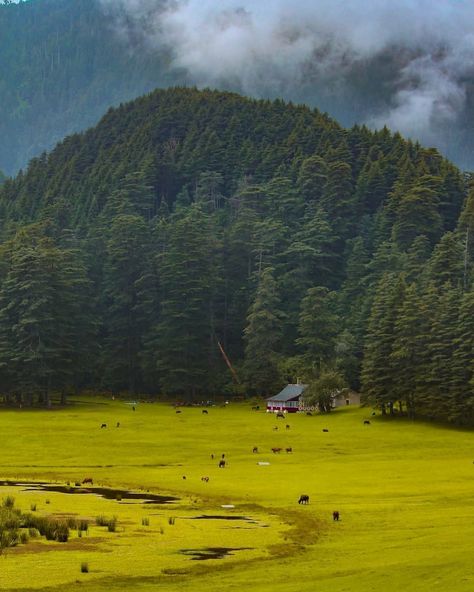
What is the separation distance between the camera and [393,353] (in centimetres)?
10600

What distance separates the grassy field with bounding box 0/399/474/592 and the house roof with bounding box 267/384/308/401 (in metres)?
17.1

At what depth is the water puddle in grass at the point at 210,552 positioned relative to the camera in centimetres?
3572

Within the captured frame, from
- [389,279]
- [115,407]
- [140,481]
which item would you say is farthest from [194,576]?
[389,279]

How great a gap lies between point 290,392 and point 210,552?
89.4m

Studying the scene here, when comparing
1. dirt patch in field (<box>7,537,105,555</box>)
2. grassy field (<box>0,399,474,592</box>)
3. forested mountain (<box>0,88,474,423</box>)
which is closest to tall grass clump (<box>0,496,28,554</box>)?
dirt patch in field (<box>7,537,105,555</box>)

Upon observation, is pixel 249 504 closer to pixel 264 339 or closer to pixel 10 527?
pixel 10 527

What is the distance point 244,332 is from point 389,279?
95.4ft

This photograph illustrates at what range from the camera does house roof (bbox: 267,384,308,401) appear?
4889 inches

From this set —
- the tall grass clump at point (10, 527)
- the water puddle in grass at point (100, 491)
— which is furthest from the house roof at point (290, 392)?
the tall grass clump at point (10, 527)

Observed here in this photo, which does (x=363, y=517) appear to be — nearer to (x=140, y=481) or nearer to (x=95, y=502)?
(x=95, y=502)

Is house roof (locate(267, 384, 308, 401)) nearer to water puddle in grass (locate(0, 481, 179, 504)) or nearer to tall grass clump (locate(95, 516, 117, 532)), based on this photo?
water puddle in grass (locate(0, 481, 179, 504))

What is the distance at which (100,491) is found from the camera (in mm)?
57719

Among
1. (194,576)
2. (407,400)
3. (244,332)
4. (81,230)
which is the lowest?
(194,576)

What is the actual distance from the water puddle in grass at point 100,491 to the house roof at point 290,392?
6478 centimetres
